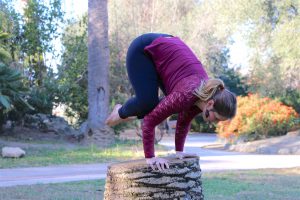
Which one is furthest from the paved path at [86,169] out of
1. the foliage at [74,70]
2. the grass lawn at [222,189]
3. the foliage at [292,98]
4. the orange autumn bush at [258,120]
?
the foliage at [292,98]

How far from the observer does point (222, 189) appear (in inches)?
349

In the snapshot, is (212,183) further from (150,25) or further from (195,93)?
(150,25)

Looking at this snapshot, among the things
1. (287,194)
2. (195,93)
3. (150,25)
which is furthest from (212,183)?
(150,25)

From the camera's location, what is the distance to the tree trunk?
1695cm

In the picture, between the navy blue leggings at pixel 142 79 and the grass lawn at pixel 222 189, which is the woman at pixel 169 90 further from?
the grass lawn at pixel 222 189

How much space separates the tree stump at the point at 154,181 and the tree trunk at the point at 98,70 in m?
12.5

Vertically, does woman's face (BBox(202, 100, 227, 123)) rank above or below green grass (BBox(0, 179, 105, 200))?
above

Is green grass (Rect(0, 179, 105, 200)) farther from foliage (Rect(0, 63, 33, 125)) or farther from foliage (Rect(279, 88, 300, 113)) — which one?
foliage (Rect(279, 88, 300, 113))

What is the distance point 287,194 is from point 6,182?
535 centimetres

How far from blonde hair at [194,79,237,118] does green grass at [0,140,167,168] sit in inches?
371

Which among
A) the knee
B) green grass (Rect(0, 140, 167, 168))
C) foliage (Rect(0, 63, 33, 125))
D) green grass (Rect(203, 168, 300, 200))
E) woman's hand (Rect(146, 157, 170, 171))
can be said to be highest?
the knee

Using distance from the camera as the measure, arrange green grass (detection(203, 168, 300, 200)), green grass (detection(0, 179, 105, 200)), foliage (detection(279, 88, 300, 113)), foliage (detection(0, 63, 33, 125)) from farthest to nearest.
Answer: foliage (detection(279, 88, 300, 113)) → foliage (detection(0, 63, 33, 125)) → green grass (detection(203, 168, 300, 200)) → green grass (detection(0, 179, 105, 200))

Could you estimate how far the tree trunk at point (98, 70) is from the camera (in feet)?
55.6

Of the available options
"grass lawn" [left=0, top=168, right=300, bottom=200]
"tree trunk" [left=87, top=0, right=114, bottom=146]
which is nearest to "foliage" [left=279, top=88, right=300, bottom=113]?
"tree trunk" [left=87, top=0, right=114, bottom=146]
